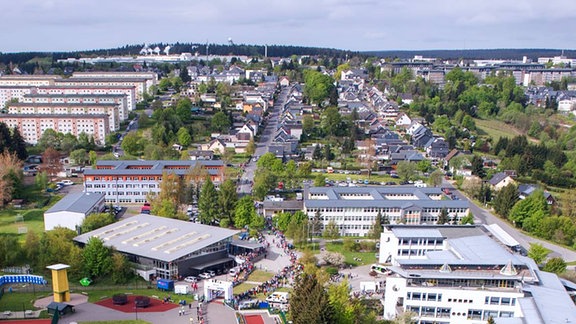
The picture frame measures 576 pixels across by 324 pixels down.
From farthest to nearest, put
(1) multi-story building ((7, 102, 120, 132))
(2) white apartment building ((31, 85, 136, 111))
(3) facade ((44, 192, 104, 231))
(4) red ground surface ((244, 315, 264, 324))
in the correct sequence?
(2) white apartment building ((31, 85, 136, 111)), (1) multi-story building ((7, 102, 120, 132)), (3) facade ((44, 192, 104, 231)), (4) red ground surface ((244, 315, 264, 324))

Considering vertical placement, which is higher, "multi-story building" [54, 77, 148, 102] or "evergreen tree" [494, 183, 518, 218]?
"multi-story building" [54, 77, 148, 102]

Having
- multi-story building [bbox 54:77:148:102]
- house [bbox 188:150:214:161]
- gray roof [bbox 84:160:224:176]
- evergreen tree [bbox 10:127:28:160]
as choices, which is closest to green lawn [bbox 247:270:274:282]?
gray roof [bbox 84:160:224:176]

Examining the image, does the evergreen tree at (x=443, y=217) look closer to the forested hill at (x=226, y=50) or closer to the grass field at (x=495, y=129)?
the grass field at (x=495, y=129)

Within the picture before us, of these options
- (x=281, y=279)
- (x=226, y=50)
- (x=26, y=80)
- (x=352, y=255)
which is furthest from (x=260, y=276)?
(x=226, y=50)

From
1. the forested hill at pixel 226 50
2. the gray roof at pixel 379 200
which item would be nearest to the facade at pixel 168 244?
the gray roof at pixel 379 200

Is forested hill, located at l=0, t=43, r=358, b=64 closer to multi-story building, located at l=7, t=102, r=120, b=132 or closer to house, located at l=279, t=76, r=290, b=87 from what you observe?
house, located at l=279, t=76, r=290, b=87

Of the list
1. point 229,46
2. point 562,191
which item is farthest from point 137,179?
point 229,46
